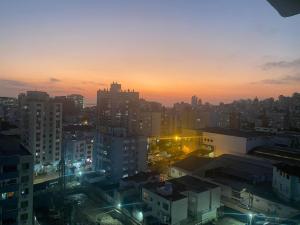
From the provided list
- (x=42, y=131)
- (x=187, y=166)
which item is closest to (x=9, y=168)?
(x=187, y=166)

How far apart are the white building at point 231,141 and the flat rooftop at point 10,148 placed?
1308 cm

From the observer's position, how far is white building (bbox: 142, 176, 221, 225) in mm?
10219

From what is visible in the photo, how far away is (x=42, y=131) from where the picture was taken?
1833 cm

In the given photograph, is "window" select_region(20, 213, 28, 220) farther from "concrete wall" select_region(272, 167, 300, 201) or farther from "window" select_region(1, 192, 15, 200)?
"concrete wall" select_region(272, 167, 300, 201)

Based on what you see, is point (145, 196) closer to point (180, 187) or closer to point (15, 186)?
point (180, 187)

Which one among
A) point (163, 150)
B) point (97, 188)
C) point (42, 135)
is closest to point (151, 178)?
point (97, 188)

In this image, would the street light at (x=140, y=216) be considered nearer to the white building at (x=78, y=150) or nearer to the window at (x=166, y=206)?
the window at (x=166, y=206)

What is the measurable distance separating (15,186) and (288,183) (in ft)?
31.3

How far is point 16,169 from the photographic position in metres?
8.16

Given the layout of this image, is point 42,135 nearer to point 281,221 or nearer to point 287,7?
point 281,221

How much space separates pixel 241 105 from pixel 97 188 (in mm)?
36988

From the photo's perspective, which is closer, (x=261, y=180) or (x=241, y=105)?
(x=261, y=180)

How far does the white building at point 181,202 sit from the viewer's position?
402 inches

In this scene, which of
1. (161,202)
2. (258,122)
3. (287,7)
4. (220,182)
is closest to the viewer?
(287,7)
